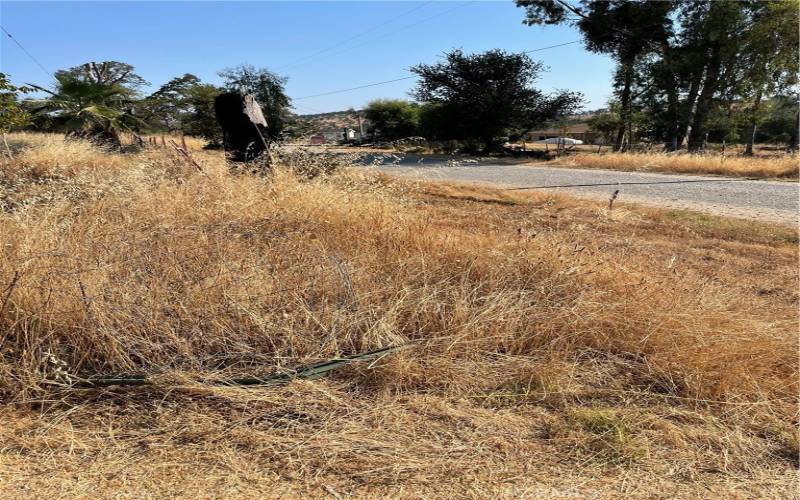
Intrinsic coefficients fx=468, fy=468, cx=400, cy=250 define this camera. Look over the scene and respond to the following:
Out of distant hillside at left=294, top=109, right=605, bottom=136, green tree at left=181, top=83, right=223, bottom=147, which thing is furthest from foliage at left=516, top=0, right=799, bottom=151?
green tree at left=181, top=83, right=223, bottom=147

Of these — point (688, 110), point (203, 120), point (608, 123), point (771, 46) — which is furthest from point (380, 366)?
point (608, 123)

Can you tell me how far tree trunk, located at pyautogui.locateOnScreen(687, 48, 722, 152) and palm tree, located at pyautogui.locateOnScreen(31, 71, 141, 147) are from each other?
20.5 m

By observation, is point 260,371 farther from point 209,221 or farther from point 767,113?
point 767,113

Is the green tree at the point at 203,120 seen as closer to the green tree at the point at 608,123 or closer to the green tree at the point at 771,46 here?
the green tree at the point at 608,123

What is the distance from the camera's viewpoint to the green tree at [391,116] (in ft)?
104

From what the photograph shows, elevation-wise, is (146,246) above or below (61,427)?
above

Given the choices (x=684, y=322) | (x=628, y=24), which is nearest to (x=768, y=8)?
(x=628, y=24)

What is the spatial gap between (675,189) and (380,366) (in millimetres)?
8971

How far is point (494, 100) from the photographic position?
2348 centimetres

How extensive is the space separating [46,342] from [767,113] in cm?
2794

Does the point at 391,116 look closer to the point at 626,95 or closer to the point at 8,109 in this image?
the point at 626,95

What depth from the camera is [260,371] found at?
204 cm

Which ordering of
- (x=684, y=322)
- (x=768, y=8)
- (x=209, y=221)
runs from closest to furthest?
(x=684, y=322) → (x=209, y=221) → (x=768, y=8)

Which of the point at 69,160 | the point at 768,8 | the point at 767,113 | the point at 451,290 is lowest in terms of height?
the point at 451,290
